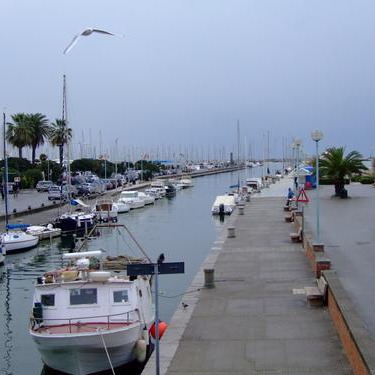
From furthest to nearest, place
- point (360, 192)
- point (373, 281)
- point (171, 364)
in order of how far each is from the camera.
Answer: point (360, 192), point (373, 281), point (171, 364)

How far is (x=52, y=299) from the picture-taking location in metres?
18.0

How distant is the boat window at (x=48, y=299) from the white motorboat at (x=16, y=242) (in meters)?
24.6

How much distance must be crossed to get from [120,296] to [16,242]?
26555 millimetres

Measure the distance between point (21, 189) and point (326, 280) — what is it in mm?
91166

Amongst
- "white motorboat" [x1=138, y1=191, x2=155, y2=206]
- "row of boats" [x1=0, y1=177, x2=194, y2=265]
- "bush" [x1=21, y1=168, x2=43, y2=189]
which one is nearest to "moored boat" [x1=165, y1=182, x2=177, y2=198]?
"white motorboat" [x1=138, y1=191, x2=155, y2=206]

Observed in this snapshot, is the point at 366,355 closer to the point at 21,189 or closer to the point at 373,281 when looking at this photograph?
the point at 373,281

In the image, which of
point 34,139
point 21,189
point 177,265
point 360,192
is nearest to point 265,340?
point 177,265

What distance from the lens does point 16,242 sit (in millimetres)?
43000

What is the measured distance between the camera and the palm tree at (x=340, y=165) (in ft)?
179

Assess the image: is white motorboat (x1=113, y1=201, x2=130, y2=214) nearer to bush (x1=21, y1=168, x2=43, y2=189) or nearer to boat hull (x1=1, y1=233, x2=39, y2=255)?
boat hull (x1=1, y1=233, x2=39, y2=255)

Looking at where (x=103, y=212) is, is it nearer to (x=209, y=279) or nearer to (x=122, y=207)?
(x=122, y=207)

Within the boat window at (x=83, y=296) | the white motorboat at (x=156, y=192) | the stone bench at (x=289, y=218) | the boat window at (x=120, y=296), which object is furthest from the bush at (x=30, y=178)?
the boat window at (x=120, y=296)

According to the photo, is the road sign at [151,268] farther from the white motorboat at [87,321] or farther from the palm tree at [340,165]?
the palm tree at [340,165]

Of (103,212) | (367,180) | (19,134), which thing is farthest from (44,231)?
(19,134)
